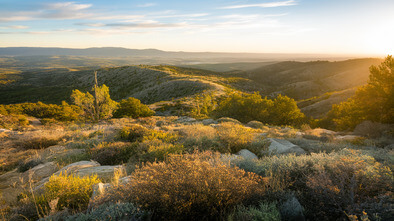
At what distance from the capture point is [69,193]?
3607 millimetres

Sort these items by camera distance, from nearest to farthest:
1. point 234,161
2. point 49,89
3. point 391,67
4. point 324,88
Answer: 1. point 234,161
2. point 391,67
3. point 324,88
4. point 49,89

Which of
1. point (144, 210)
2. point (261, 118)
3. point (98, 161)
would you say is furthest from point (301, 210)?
point (261, 118)

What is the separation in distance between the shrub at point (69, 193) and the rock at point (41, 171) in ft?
6.07

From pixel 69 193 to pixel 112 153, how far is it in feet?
10.6

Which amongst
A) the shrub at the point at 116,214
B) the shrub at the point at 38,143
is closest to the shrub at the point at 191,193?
the shrub at the point at 116,214

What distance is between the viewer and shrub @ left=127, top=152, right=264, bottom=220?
116 inches

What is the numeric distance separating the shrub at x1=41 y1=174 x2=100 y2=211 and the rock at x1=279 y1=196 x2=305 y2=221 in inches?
134

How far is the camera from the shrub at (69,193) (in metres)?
3.49

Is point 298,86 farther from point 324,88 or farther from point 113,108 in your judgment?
point 113,108

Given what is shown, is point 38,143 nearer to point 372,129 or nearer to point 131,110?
point 372,129

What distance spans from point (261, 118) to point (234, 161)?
18255 millimetres

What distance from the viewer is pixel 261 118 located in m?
22.0

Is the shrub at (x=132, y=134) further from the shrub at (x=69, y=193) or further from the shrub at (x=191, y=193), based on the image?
the shrub at (x=191, y=193)

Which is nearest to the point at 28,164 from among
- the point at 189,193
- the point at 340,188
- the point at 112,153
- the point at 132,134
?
the point at 112,153
